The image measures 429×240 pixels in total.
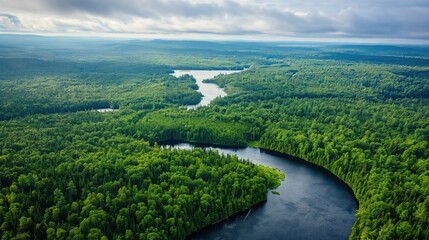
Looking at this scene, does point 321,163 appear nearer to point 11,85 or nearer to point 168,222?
point 168,222

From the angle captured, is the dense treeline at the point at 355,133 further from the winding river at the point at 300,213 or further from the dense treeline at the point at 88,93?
the dense treeline at the point at 88,93

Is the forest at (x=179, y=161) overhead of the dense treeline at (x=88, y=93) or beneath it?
overhead

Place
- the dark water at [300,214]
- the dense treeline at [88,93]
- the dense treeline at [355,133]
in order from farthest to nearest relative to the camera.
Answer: the dense treeline at [88,93], the dark water at [300,214], the dense treeline at [355,133]

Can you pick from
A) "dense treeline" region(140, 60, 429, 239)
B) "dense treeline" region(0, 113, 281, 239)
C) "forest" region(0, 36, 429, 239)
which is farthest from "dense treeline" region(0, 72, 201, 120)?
"dense treeline" region(0, 113, 281, 239)

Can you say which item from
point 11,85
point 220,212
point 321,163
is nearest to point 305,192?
point 321,163

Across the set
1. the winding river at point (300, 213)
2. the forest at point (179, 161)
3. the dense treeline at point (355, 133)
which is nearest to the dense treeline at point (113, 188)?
the forest at point (179, 161)

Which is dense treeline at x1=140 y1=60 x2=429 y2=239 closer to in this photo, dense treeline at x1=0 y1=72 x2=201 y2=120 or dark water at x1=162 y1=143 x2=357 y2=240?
dark water at x1=162 y1=143 x2=357 y2=240

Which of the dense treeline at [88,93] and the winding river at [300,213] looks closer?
the winding river at [300,213]
